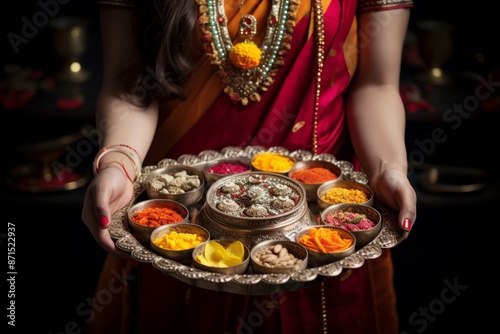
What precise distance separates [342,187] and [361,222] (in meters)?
0.17

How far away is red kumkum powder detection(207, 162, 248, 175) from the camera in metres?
1.59

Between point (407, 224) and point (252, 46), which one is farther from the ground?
point (252, 46)

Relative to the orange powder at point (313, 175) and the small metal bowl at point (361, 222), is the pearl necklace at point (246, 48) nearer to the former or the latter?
the orange powder at point (313, 175)

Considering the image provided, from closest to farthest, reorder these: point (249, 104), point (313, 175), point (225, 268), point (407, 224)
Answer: point (225, 268)
point (407, 224)
point (313, 175)
point (249, 104)

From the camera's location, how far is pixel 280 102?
167 centimetres

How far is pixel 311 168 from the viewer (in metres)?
1.61

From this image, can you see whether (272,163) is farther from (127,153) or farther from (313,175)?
(127,153)

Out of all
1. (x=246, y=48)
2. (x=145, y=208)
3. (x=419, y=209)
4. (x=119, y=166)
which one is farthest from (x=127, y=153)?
(x=419, y=209)

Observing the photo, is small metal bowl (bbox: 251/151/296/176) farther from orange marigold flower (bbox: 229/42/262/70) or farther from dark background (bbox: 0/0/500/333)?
dark background (bbox: 0/0/500/333)

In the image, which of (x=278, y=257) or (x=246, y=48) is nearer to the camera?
(x=278, y=257)

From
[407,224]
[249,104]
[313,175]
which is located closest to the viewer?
[407,224]

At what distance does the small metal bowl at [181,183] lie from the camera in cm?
146

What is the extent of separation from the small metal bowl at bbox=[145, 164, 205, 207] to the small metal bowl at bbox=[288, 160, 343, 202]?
23 cm

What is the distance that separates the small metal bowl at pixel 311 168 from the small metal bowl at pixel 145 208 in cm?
29
